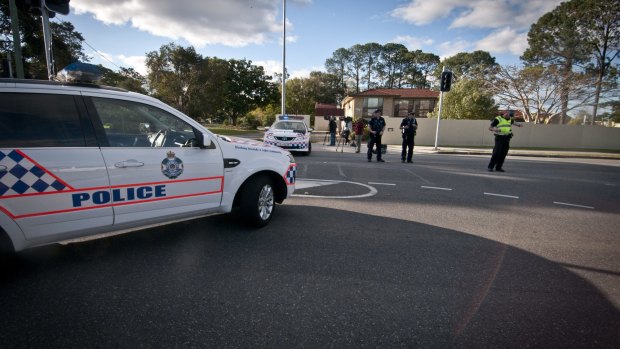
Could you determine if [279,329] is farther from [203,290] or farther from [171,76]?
[171,76]

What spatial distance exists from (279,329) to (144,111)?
2.67m

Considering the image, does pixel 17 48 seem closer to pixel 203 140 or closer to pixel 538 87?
pixel 203 140

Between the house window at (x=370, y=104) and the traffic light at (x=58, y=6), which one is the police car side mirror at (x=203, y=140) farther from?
the house window at (x=370, y=104)

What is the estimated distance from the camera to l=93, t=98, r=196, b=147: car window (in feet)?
9.68

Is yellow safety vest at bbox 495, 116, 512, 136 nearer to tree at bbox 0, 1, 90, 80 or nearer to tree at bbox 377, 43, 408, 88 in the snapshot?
tree at bbox 0, 1, 90, 80

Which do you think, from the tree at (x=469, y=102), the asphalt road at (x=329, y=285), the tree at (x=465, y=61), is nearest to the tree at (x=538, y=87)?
the tree at (x=469, y=102)

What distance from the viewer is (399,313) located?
236cm

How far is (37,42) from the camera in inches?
918

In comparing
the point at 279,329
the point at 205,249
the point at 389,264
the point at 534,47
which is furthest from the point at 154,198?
the point at 534,47

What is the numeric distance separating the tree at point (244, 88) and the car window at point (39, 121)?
146 ft

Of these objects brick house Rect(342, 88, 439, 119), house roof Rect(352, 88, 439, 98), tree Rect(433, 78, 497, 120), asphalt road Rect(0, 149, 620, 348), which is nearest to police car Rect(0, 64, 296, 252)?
asphalt road Rect(0, 149, 620, 348)

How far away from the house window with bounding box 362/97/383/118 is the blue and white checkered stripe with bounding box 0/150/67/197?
147 feet

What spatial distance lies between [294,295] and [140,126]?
2.48 m

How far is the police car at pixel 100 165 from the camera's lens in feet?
7.97
